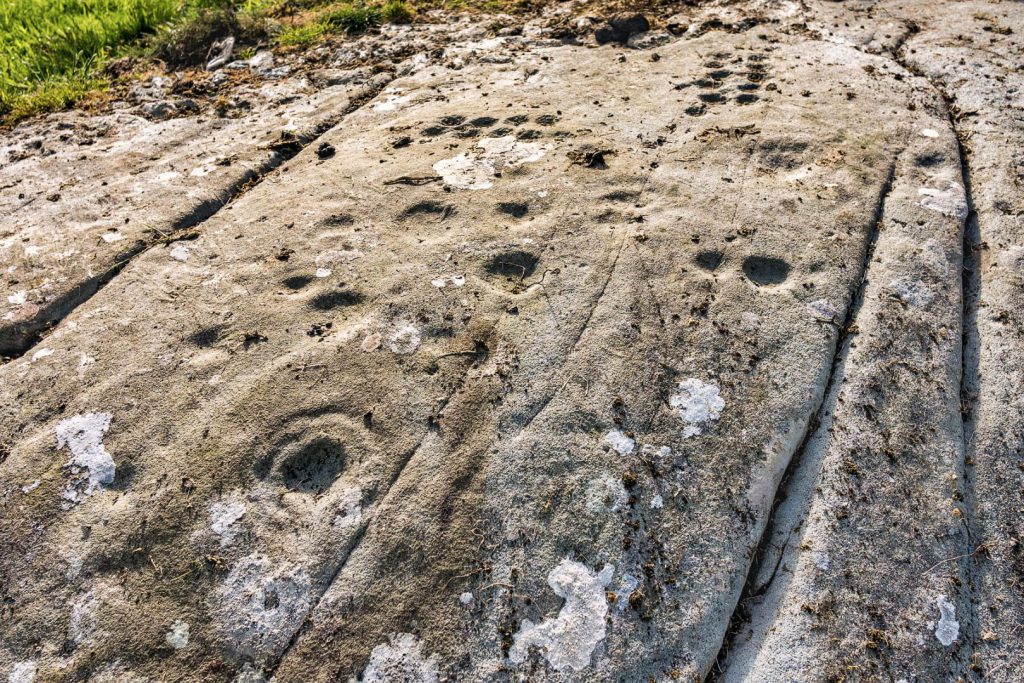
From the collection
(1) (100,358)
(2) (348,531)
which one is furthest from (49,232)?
(2) (348,531)

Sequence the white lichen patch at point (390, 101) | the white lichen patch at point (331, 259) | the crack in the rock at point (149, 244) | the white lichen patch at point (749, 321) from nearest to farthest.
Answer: the white lichen patch at point (749, 321)
the crack in the rock at point (149, 244)
the white lichen patch at point (331, 259)
the white lichen patch at point (390, 101)

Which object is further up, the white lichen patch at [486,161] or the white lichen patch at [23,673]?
the white lichen patch at [486,161]

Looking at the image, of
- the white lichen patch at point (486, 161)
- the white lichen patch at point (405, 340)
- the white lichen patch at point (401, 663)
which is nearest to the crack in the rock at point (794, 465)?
the white lichen patch at point (401, 663)

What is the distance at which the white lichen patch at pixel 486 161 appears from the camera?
463 cm

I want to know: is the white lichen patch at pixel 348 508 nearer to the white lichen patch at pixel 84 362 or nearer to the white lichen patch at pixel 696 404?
the white lichen patch at pixel 696 404

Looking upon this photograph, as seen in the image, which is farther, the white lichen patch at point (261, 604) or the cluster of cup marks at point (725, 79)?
the cluster of cup marks at point (725, 79)

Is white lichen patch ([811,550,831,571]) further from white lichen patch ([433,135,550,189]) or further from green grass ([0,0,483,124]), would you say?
green grass ([0,0,483,124])

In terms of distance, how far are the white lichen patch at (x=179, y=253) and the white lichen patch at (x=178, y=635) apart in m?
2.29

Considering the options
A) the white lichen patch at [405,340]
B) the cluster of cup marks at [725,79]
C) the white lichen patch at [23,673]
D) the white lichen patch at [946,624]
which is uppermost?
the cluster of cup marks at [725,79]

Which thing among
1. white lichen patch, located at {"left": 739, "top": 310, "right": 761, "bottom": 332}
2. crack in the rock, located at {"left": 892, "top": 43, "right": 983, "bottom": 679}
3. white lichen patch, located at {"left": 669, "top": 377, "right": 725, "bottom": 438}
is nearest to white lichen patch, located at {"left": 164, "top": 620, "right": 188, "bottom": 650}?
white lichen patch, located at {"left": 669, "top": 377, "right": 725, "bottom": 438}

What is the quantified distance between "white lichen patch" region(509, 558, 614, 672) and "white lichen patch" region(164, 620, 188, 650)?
4.08 feet

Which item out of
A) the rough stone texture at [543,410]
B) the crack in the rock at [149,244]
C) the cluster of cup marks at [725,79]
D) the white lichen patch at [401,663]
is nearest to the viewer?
the white lichen patch at [401,663]

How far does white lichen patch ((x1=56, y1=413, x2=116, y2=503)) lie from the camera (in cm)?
306

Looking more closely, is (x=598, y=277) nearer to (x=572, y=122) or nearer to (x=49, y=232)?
(x=572, y=122)
